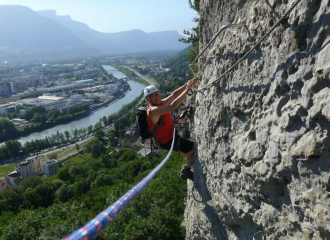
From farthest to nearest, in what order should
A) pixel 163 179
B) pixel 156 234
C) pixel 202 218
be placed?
1. pixel 163 179
2. pixel 156 234
3. pixel 202 218

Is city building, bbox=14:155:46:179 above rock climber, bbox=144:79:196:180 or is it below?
below

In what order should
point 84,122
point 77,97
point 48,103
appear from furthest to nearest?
1. point 77,97
2. point 48,103
3. point 84,122

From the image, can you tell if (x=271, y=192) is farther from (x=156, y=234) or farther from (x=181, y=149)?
(x=156, y=234)

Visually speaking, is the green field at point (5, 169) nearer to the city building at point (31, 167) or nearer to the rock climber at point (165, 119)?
the city building at point (31, 167)

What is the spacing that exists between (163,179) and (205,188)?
12.6 metres

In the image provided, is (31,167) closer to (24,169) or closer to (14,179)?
(24,169)

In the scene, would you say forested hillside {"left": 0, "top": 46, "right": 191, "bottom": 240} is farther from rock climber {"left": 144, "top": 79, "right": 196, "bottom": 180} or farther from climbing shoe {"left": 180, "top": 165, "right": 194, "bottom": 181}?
rock climber {"left": 144, "top": 79, "right": 196, "bottom": 180}

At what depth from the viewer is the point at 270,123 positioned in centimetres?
250

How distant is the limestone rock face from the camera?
2.02 metres

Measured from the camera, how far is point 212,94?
374cm

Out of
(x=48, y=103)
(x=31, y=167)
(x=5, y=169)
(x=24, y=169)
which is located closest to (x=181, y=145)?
(x=24, y=169)

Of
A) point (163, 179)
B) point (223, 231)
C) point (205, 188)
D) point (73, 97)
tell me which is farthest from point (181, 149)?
point (73, 97)

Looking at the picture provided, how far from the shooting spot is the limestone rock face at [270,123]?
202cm

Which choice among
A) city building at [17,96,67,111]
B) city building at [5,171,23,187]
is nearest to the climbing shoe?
city building at [5,171,23,187]
